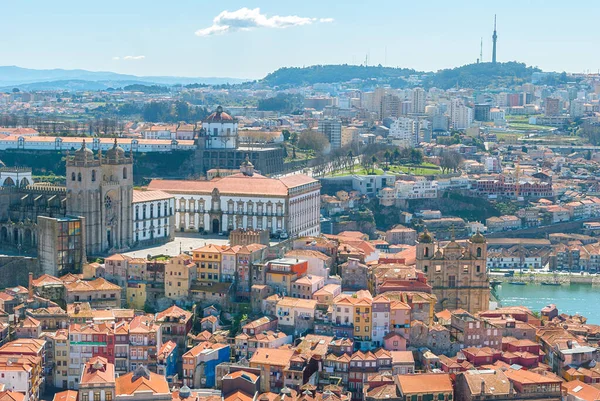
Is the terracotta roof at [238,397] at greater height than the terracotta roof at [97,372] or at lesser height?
lesser

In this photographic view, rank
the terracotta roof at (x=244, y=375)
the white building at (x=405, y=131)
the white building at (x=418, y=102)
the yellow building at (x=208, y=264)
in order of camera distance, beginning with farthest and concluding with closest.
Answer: the white building at (x=418, y=102) → the white building at (x=405, y=131) → the yellow building at (x=208, y=264) → the terracotta roof at (x=244, y=375)

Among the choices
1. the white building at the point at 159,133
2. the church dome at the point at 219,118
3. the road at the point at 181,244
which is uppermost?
the church dome at the point at 219,118

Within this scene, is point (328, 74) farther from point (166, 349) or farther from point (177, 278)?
point (166, 349)

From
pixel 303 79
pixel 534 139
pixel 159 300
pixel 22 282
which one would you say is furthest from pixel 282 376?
pixel 303 79

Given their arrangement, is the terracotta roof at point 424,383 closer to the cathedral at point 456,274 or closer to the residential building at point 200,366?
the residential building at point 200,366

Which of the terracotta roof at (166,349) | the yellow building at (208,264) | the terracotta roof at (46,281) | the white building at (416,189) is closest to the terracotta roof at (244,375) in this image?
the terracotta roof at (166,349)

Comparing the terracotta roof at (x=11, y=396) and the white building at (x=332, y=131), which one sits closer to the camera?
the terracotta roof at (x=11, y=396)

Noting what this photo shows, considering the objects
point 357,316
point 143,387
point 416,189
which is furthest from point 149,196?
point 416,189
